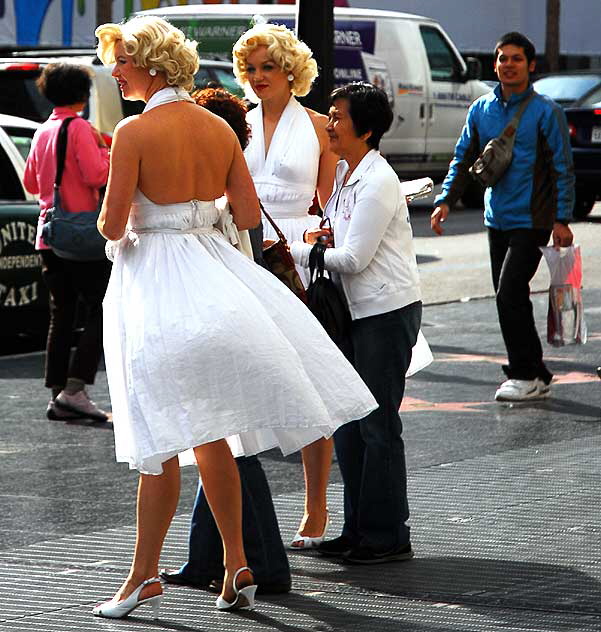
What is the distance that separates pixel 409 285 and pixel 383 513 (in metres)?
0.80

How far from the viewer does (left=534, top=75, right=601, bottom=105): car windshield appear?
21.6 metres

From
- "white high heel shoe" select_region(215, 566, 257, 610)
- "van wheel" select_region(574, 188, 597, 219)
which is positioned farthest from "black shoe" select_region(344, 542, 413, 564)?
"van wheel" select_region(574, 188, 597, 219)

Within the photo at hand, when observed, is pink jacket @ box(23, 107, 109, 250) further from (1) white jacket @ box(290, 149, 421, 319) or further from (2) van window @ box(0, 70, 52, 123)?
(2) van window @ box(0, 70, 52, 123)

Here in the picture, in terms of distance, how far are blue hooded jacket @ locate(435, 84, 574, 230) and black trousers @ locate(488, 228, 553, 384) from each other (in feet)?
0.28

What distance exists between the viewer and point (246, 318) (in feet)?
16.5

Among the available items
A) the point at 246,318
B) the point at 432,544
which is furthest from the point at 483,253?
the point at 246,318

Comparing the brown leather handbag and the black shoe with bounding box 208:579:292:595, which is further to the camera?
the brown leather handbag

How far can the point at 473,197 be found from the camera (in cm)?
2280

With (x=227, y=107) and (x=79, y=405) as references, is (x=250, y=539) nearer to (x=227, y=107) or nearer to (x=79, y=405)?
(x=227, y=107)

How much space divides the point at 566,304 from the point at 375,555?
3.59 meters

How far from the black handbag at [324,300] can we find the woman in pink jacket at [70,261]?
10.2 feet

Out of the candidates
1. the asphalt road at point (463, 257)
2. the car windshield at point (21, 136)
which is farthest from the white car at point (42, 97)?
the asphalt road at point (463, 257)

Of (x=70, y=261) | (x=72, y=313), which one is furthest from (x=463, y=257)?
(x=70, y=261)

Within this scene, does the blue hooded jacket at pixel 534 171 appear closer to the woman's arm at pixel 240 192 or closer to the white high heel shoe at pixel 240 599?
the woman's arm at pixel 240 192
